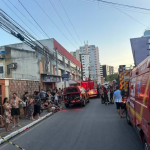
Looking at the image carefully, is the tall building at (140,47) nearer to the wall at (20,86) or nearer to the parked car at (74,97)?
the parked car at (74,97)

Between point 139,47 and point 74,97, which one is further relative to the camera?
point 139,47

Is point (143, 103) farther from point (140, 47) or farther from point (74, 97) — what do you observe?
point (140, 47)

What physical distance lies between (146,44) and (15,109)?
53.0 ft

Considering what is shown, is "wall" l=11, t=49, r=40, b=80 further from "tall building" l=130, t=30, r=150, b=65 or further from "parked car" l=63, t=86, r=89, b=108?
"tall building" l=130, t=30, r=150, b=65

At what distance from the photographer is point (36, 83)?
15.9 meters

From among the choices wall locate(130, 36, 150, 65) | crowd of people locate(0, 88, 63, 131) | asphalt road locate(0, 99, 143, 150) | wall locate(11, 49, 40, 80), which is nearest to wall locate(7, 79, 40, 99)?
crowd of people locate(0, 88, 63, 131)

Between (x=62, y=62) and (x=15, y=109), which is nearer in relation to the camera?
(x=15, y=109)

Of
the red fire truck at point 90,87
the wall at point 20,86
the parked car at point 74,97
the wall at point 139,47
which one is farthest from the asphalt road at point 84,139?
the red fire truck at point 90,87

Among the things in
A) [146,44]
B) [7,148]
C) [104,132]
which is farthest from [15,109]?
[146,44]

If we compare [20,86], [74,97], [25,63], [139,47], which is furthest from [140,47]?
[25,63]

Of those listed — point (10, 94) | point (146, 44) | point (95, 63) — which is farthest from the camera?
point (95, 63)

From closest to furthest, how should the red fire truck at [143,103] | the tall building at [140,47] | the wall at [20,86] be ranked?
the red fire truck at [143,103]
the wall at [20,86]
the tall building at [140,47]

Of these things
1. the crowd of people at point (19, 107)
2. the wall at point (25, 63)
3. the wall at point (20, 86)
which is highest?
the wall at point (25, 63)

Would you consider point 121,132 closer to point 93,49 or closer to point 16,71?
point 16,71
